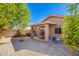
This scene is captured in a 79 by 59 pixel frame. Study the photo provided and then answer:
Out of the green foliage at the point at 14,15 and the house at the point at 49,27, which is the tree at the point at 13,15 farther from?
the house at the point at 49,27

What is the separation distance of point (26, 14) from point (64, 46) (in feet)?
2.04

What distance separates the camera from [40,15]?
256 centimetres

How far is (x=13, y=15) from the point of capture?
257 centimetres

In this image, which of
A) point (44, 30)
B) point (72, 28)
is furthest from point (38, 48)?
point (72, 28)

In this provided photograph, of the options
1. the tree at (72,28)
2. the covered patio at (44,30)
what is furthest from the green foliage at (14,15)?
the tree at (72,28)

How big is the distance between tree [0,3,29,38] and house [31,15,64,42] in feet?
0.52

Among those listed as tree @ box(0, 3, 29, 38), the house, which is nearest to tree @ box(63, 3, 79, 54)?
the house

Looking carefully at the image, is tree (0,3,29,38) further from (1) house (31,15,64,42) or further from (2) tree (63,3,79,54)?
(2) tree (63,3,79,54)

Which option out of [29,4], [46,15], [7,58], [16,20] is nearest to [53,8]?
[46,15]

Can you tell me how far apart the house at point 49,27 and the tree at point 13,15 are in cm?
16

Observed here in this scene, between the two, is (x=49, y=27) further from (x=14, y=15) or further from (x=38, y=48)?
(x=14, y=15)

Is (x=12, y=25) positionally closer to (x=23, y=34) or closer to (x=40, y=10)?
(x=23, y=34)

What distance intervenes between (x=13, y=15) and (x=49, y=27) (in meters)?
0.48

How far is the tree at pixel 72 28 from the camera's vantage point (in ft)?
8.29
